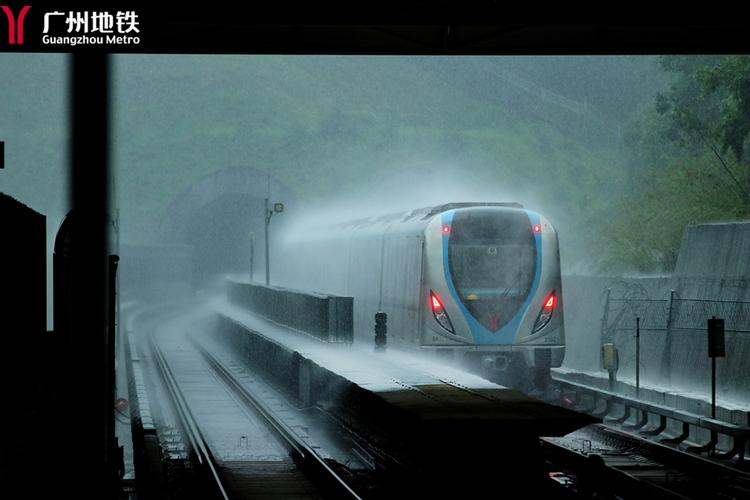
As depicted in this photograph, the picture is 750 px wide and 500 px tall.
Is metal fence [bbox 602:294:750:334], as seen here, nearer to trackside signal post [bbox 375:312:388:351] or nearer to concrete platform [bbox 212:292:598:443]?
concrete platform [bbox 212:292:598:443]

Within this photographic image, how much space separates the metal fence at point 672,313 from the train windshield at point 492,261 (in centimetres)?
348

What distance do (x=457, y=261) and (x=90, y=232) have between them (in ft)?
37.2

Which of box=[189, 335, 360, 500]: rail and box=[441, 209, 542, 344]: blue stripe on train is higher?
box=[441, 209, 542, 344]: blue stripe on train

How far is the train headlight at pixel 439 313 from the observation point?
21109mm

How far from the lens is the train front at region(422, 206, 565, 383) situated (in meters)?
21.1

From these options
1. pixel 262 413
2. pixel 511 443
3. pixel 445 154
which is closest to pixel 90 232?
pixel 511 443

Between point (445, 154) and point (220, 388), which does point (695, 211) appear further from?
point (445, 154)

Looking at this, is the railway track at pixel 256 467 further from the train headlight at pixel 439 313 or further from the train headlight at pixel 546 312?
the train headlight at pixel 546 312

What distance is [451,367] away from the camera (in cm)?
2077

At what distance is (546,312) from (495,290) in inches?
40.6

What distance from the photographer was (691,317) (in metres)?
22.9

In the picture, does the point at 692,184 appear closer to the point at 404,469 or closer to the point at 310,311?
the point at 310,311

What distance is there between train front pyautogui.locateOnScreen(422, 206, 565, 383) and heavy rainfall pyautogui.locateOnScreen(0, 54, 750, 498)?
39 mm
